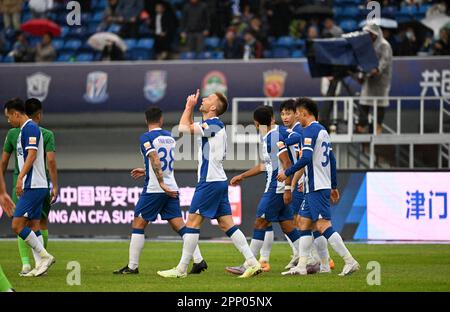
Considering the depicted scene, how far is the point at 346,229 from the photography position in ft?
75.0

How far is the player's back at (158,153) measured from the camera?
14688 millimetres

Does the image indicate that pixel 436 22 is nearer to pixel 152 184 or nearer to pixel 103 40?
pixel 103 40

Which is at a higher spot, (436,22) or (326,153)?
(436,22)

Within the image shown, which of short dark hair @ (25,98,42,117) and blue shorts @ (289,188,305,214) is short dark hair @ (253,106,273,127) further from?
short dark hair @ (25,98,42,117)

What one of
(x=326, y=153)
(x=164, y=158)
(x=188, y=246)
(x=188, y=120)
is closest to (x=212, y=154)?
(x=188, y=120)

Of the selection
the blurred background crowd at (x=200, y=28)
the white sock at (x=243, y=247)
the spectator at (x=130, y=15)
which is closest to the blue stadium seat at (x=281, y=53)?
the blurred background crowd at (x=200, y=28)

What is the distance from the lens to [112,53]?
100ft

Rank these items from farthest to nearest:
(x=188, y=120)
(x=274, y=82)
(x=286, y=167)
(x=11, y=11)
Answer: (x=11, y=11) → (x=274, y=82) → (x=286, y=167) → (x=188, y=120)

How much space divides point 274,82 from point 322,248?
14.1 metres

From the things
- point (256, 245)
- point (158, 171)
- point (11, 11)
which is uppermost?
point (11, 11)

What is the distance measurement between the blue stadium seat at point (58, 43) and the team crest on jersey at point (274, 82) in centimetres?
692

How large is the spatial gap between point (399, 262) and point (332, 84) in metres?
9.80
